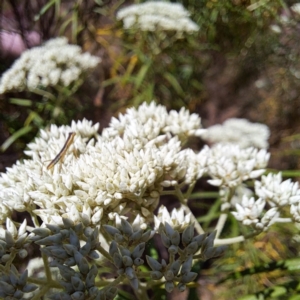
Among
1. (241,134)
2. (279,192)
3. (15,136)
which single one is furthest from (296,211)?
(15,136)

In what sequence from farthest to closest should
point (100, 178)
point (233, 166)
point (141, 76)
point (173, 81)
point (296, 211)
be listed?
point (173, 81)
point (141, 76)
point (233, 166)
point (296, 211)
point (100, 178)

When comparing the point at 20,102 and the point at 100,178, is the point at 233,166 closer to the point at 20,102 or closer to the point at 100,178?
the point at 100,178

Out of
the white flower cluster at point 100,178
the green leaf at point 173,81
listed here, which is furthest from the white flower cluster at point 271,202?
the green leaf at point 173,81

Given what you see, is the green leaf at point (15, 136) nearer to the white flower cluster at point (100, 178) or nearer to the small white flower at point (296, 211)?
the white flower cluster at point (100, 178)

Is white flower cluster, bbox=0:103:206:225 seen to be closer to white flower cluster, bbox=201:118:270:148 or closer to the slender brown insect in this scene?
the slender brown insect

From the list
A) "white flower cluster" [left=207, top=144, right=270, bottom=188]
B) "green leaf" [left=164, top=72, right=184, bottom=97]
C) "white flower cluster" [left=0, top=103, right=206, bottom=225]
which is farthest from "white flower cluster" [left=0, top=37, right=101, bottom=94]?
"white flower cluster" [left=207, top=144, right=270, bottom=188]

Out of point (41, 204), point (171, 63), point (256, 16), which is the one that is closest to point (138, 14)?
point (171, 63)
